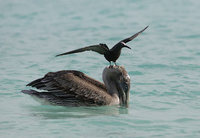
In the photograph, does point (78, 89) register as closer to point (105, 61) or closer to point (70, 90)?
point (70, 90)

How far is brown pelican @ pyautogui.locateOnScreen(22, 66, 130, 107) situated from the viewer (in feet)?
33.2

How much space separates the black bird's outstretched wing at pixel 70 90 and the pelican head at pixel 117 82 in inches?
9.5

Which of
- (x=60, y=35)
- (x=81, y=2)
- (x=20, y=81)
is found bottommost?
(x=20, y=81)

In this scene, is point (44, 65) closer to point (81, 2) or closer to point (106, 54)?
point (106, 54)

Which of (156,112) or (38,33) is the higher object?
(38,33)

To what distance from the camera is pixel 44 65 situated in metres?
13.9

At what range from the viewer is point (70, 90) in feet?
33.3

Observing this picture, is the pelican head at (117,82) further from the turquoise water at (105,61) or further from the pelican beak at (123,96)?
the turquoise water at (105,61)

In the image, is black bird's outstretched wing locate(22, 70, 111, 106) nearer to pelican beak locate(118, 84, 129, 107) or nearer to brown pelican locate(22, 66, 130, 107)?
brown pelican locate(22, 66, 130, 107)

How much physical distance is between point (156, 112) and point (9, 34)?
8789mm

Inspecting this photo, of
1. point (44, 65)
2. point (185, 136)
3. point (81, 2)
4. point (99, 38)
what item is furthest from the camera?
point (81, 2)

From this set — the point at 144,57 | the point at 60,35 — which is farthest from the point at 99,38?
the point at 144,57

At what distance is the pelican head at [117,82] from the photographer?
10500 millimetres

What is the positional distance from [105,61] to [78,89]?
4.28 meters
